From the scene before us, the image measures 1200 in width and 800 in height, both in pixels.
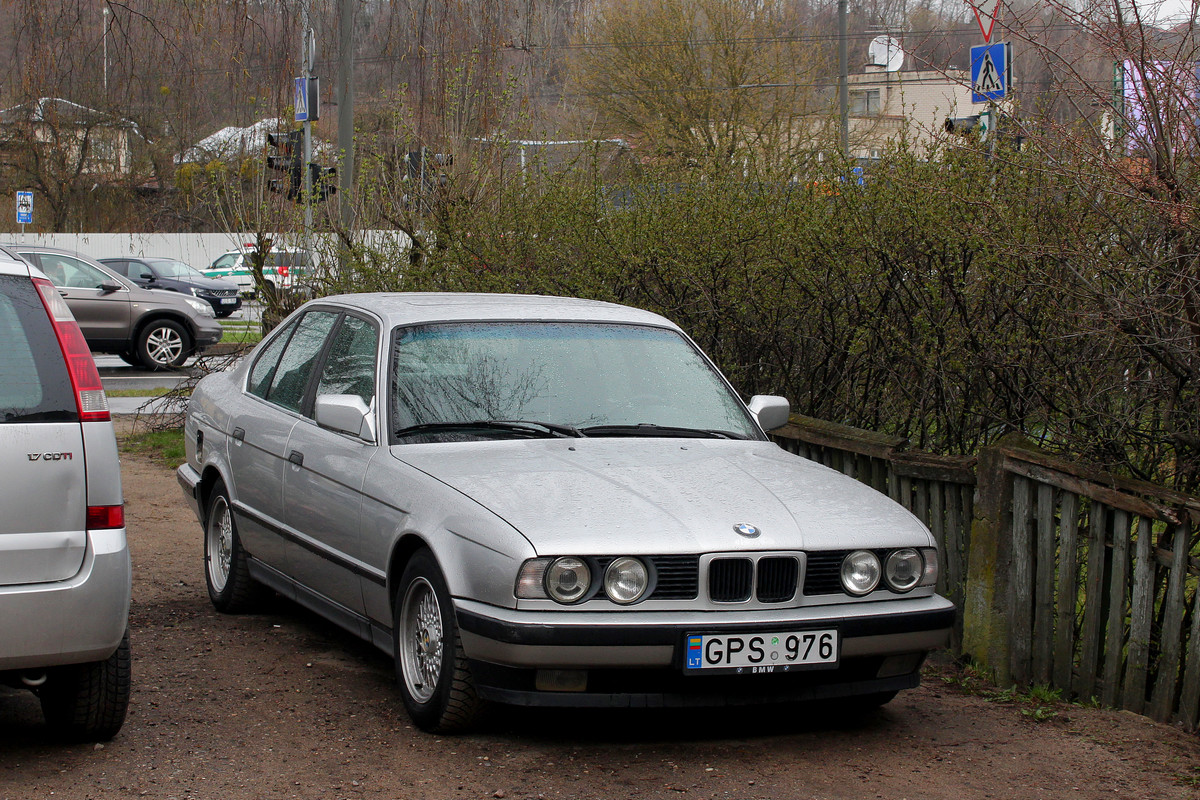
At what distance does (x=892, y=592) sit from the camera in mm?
4793

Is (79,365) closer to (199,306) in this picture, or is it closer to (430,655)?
(430,655)

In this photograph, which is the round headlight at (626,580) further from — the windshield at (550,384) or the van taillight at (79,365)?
the van taillight at (79,365)

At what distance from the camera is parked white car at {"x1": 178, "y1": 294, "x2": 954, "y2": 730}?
14.5ft

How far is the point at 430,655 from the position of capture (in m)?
4.82

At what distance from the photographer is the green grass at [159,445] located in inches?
476

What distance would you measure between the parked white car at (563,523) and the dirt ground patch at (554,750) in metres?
0.22

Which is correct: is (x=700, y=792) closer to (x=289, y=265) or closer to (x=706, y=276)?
(x=706, y=276)

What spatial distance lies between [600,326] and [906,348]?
1558 mm

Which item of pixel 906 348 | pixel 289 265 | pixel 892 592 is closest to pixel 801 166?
pixel 906 348

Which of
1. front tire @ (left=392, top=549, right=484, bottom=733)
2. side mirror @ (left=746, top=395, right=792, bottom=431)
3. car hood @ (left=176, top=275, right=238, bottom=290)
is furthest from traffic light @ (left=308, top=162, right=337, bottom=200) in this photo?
car hood @ (left=176, top=275, right=238, bottom=290)

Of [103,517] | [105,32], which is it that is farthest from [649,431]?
[105,32]

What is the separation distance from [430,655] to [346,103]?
10.1 meters

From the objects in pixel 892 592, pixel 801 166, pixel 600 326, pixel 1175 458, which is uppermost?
pixel 801 166

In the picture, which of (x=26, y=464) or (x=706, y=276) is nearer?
(x=26, y=464)
